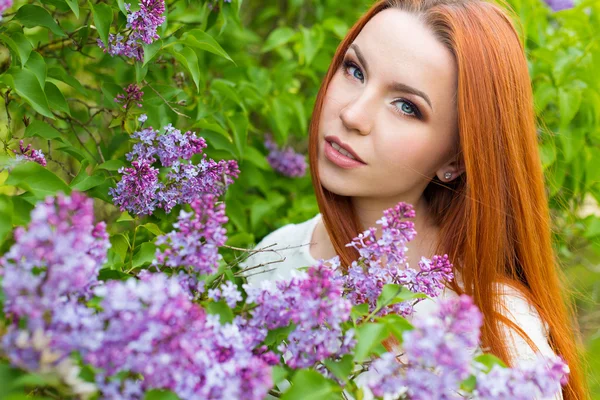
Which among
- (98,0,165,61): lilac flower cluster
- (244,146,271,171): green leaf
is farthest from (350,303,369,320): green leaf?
(244,146,271,171): green leaf

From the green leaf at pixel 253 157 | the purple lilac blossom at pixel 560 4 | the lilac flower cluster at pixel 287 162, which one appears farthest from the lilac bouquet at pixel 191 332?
the purple lilac blossom at pixel 560 4

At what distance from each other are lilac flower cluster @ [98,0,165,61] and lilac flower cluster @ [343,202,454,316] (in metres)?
0.63

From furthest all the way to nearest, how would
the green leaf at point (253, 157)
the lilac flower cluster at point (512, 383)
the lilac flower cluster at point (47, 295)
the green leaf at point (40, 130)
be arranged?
the green leaf at point (253, 157), the green leaf at point (40, 130), the lilac flower cluster at point (512, 383), the lilac flower cluster at point (47, 295)

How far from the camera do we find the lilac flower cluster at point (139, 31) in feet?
4.39

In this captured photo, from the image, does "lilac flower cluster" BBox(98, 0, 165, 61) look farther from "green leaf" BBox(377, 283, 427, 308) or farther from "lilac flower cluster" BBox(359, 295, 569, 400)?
"lilac flower cluster" BBox(359, 295, 569, 400)

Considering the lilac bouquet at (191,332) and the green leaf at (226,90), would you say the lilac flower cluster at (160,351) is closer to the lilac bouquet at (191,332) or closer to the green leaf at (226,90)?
the lilac bouquet at (191,332)

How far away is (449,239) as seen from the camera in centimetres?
170

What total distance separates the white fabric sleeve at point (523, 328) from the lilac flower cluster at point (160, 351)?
37.4 inches

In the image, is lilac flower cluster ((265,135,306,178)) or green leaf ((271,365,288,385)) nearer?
green leaf ((271,365,288,385))

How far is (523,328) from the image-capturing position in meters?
1.61

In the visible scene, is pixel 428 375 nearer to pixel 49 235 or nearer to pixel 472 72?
pixel 49 235

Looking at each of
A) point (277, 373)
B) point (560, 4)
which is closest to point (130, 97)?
point (277, 373)

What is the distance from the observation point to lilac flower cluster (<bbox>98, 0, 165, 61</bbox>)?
1337 millimetres

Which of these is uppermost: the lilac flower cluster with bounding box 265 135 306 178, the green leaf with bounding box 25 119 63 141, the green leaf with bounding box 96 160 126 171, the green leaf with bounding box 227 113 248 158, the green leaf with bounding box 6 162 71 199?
the green leaf with bounding box 6 162 71 199
